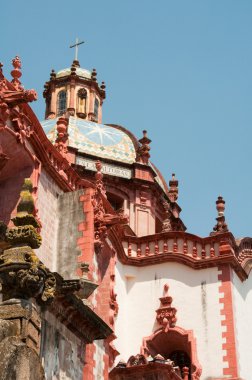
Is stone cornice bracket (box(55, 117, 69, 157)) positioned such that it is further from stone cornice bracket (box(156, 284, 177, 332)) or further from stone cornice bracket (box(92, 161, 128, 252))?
stone cornice bracket (box(156, 284, 177, 332))

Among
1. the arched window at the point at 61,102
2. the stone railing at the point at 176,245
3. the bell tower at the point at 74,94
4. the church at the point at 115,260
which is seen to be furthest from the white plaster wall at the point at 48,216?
the arched window at the point at 61,102

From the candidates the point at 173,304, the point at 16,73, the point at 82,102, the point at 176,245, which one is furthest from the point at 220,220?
the point at 82,102

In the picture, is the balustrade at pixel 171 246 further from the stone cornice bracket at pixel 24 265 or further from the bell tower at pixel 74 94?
the stone cornice bracket at pixel 24 265

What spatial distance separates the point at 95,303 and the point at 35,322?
15804mm

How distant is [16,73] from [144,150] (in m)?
16.6

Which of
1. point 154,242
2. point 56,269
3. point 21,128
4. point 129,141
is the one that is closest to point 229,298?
point 154,242

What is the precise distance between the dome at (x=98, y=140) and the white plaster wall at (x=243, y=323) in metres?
10.1

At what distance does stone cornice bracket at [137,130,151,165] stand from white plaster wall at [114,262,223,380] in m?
8.92

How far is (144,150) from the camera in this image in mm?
36656

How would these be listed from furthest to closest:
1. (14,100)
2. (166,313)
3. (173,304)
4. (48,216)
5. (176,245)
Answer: (176,245) → (173,304) → (166,313) → (48,216) → (14,100)

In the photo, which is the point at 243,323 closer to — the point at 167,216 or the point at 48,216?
the point at 167,216

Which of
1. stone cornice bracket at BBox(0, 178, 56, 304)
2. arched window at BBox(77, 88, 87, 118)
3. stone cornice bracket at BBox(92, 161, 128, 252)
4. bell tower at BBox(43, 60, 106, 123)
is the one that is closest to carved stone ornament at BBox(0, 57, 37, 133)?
stone cornice bracket at BBox(92, 161, 128, 252)

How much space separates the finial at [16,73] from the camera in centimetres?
2020

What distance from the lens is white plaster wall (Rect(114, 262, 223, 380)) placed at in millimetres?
26625
